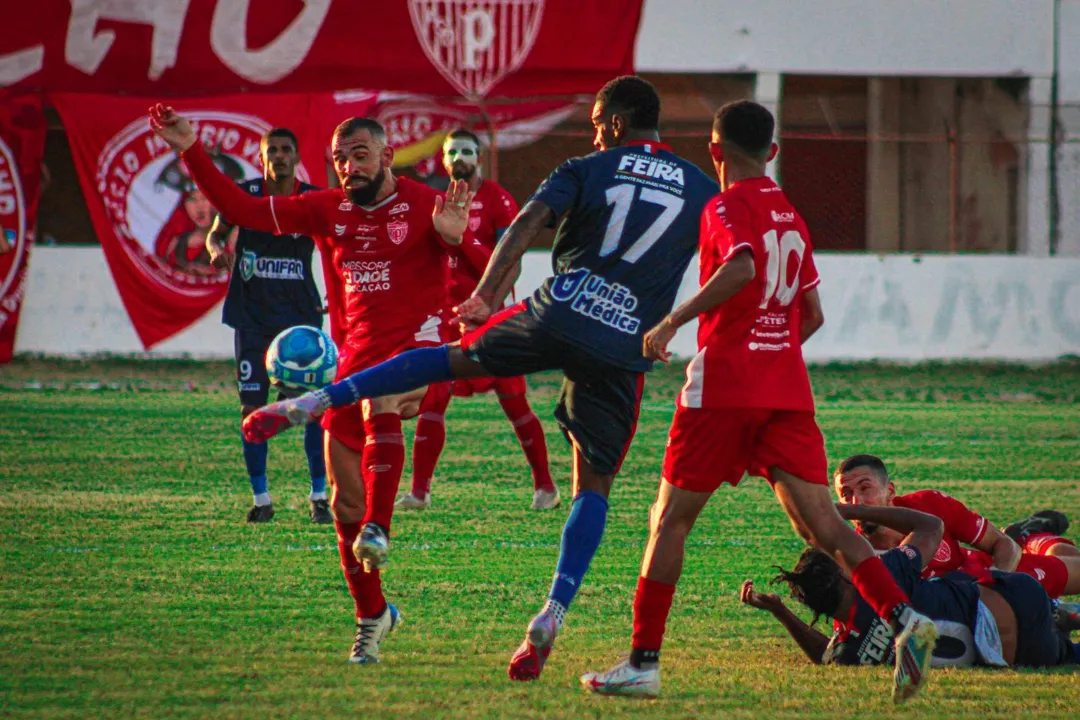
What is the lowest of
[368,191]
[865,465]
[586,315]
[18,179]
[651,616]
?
[651,616]

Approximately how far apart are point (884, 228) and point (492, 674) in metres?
20.3

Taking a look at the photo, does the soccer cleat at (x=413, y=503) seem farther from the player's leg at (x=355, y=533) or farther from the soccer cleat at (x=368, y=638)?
the soccer cleat at (x=368, y=638)

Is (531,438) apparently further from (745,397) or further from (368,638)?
(745,397)

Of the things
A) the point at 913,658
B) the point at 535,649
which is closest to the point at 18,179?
the point at 535,649

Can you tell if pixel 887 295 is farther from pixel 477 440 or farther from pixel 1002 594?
pixel 1002 594

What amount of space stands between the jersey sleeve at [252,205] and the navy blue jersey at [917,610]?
A: 2.57m

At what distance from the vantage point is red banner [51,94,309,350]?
1911 cm

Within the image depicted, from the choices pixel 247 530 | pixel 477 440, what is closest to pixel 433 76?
pixel 477 440

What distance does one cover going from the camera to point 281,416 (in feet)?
17.2

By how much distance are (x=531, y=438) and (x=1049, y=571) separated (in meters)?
3.90

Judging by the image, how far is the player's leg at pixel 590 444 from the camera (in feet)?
17.6

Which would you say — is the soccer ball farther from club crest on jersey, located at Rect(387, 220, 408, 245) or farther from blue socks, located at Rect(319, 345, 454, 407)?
blue socks, located at Rect(319, 345, 454, 407)

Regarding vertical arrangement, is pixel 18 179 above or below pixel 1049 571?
above

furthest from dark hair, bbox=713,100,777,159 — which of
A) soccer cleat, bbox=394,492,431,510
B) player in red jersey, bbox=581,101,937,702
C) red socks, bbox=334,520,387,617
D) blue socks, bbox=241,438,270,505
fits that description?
soccer cleat, bbox=394,492,431,510
